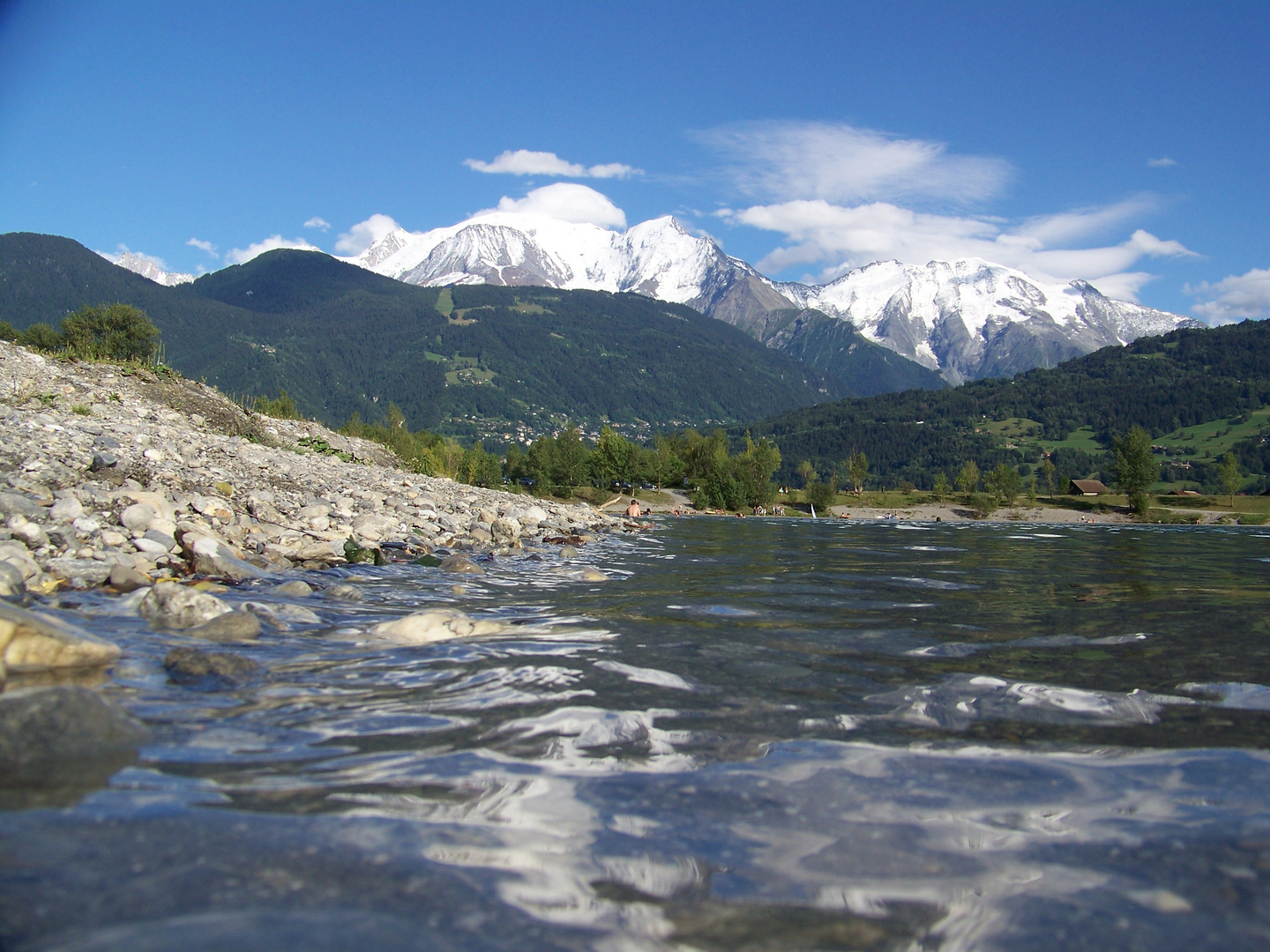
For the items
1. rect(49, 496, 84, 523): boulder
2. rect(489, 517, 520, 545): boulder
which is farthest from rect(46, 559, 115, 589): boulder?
rect(489, 517, 520, 545): boulder

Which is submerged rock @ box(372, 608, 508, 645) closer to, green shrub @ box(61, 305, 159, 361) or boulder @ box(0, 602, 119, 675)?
boulder @ box(0, 602, 119, 675)

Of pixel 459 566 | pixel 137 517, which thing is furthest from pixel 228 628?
pixel 459 566

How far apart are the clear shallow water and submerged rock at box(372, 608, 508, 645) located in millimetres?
334

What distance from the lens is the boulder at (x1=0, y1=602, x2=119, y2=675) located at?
5.45 metres

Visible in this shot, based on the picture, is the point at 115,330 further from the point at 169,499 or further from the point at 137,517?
the point at 137,517

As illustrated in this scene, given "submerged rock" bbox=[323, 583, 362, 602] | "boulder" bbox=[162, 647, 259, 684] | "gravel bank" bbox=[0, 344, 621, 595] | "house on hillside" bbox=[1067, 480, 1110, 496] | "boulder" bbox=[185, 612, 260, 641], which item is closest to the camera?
"boulder" bbox=[162, 647, 259, 684]

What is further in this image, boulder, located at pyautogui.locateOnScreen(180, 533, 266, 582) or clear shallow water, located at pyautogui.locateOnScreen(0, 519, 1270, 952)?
boulder, located at pyautogui.locateOnScreen(180, 533, 266, 582)

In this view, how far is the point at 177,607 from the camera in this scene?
27.2 feet

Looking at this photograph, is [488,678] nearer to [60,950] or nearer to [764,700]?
[764,700]

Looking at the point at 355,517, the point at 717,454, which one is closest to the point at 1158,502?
the point at 717,454

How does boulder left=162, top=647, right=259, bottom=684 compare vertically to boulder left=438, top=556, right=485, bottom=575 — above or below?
above

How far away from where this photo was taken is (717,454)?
4619 inches

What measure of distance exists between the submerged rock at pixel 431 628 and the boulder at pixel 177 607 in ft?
6.12

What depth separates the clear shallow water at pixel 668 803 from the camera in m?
2.79
